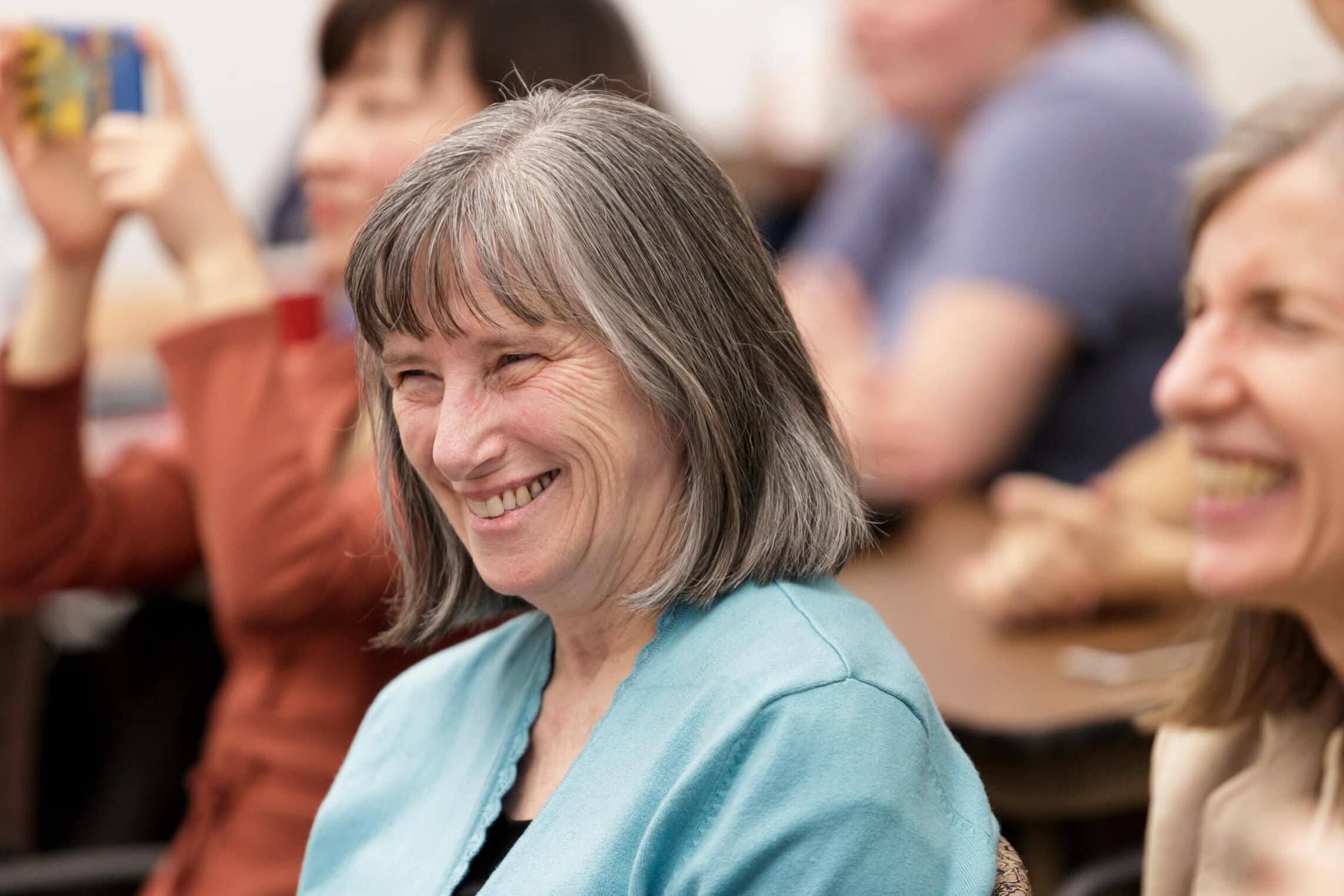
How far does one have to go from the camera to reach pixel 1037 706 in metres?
1.50

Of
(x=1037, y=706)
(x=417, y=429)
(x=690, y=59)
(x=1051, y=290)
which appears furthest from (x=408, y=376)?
(x=690, y=59)

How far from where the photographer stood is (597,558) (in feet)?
3.09

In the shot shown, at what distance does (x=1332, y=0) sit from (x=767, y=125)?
3169mm

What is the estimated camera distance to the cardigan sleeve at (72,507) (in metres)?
1.67

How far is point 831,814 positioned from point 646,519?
232 millimetres

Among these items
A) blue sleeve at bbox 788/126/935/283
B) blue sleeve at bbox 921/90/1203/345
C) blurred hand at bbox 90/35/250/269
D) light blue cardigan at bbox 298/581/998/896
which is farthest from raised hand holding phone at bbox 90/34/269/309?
blue sleeve at bbox 788/126/935/283

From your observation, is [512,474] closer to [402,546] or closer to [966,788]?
[402,546]

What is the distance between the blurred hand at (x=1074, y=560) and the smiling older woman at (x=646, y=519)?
820mm

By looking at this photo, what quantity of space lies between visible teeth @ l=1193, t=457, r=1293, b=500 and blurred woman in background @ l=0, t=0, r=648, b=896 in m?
0.68

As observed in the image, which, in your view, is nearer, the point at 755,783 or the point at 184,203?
the point at 755,783

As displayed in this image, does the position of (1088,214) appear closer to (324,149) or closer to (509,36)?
(509,36)

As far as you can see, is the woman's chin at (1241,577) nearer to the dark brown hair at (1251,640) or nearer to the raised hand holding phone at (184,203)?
the dark brown hair at (1251,640)

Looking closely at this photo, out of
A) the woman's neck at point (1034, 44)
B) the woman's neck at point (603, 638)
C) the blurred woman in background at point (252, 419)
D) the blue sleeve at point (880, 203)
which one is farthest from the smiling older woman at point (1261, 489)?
the blue sleeve at point (880, 203)

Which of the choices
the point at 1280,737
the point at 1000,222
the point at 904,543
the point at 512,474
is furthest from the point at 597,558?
the point at 1000,222
